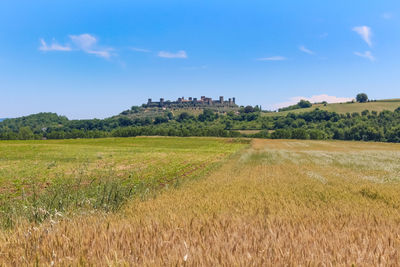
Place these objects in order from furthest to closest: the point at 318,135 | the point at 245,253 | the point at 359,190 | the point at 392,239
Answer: the point at 318,135
the point at 359,190
the point at 392,239
the point at 245,253

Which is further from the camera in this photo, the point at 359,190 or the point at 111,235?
the point at 359,190

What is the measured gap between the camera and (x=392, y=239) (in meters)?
3.17

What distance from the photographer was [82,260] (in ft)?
8.09

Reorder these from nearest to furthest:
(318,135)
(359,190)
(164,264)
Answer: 1. (164,264)
2. (359,190)
3. (318,135)

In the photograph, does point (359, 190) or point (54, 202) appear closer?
point (54, 202)

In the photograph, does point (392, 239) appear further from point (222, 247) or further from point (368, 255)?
point (222, 247)

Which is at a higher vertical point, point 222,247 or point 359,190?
point 222,247

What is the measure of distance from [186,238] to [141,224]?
110 centimetres

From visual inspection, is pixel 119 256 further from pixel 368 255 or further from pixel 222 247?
pixel 368 255

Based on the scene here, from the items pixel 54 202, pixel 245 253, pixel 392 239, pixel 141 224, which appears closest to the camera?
pixel 245 253

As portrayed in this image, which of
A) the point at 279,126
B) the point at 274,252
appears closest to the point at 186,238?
the point at 274,252

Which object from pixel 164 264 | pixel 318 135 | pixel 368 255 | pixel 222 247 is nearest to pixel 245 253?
pixel 222 247

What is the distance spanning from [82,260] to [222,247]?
153cm

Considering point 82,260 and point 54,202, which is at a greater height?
point 82,260
